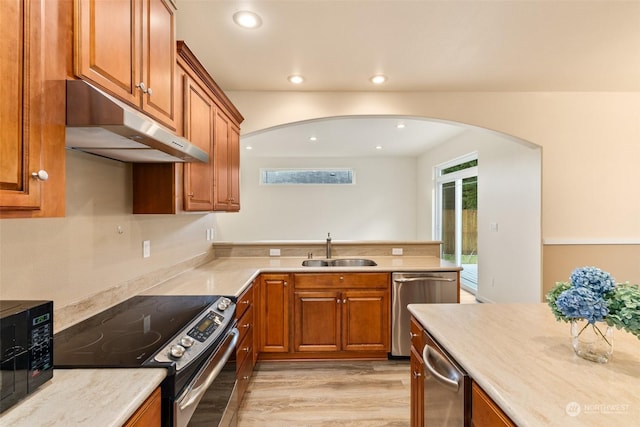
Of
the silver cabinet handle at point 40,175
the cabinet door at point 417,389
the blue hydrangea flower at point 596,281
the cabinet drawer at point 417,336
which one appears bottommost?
the cabinet door at point 417,389

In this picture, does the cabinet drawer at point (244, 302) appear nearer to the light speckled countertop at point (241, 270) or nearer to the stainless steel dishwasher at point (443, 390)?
the light speckled countertop at point (241, 270)

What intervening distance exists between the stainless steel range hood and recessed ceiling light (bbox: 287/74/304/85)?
1446 mm

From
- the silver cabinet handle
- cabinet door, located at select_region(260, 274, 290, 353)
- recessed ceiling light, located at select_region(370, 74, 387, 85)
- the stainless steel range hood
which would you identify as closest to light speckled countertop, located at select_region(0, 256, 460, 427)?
the silver cabinet handle

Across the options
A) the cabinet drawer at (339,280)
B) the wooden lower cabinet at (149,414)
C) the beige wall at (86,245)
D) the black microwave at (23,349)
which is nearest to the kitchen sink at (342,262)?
the cabinet drawer at (339,280)

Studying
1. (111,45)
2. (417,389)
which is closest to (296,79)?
(111,45)

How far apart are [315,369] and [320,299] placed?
621 mm

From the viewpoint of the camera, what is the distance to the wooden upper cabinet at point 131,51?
1000 millimetres

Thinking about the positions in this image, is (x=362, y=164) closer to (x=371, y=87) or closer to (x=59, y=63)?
(x=371, y=87)

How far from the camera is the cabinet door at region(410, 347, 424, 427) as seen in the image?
146 centimetres

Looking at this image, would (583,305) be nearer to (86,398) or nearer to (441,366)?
(441,366)

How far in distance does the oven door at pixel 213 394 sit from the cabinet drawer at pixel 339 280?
3.71 ft

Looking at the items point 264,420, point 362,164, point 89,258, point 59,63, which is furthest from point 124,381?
point 362,164

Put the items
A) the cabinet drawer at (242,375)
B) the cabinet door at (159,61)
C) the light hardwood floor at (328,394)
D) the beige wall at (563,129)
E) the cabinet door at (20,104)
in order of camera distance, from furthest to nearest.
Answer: the beige wall at (563,129) → the light hardwood floor at (328,394) → the cabinet drawer at (242,375) → the cabinet door at (159,61) → the cabinet door at (20,104)

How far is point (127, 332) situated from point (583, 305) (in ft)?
5.76
